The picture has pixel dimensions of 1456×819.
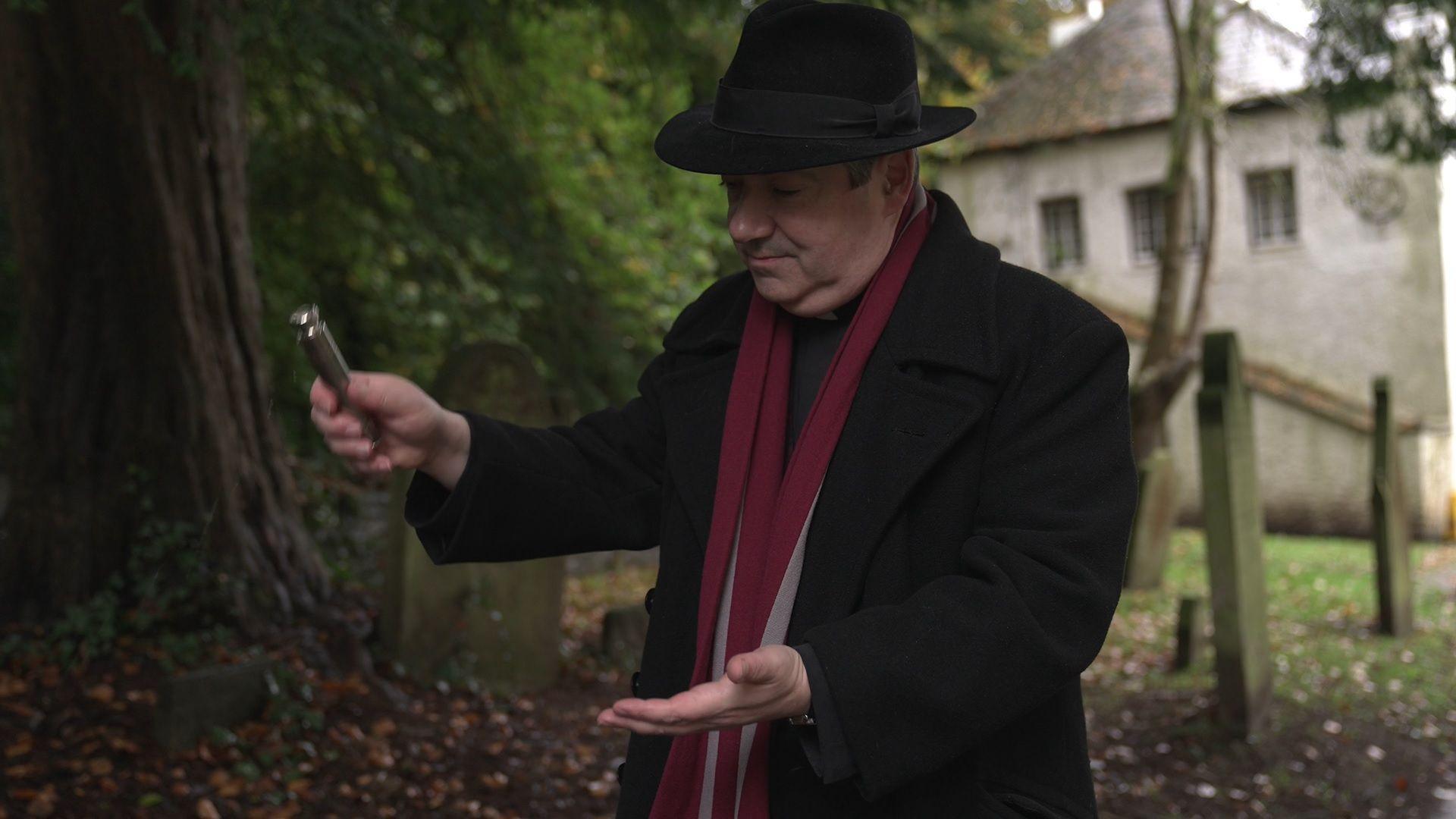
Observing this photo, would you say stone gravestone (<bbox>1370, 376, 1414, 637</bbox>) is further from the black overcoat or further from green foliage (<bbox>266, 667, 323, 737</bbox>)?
the black overcoat

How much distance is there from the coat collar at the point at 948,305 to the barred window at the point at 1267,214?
65.8 ft

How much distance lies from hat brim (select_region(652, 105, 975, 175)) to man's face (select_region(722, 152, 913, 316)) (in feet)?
0.14

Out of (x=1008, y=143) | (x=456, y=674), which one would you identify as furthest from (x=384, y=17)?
(x=1008, y=143)

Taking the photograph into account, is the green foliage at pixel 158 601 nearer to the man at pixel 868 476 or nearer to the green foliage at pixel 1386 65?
the man at pixel 868 476

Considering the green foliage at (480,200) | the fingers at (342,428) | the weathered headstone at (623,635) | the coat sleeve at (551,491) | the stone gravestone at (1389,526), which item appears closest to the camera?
the fingers at (342,428)

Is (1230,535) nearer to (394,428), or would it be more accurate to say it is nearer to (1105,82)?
(394,428)

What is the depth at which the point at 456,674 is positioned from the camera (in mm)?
6293

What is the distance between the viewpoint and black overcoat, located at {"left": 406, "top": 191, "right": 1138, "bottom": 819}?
1907 millimetres

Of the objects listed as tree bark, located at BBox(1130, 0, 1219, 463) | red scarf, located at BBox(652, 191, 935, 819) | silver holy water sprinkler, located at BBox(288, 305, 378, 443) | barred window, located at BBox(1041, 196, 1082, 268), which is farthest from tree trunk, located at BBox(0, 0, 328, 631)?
barred window, located at BBox(1041, 196, 1082, 268)

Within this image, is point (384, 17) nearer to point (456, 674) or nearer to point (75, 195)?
point (75, 195)

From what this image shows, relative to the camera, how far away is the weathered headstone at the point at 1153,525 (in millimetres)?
12180

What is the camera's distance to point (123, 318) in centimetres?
→ 570

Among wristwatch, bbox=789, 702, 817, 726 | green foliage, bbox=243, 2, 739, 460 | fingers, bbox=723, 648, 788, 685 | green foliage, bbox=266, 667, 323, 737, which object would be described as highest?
green foliage, bbox=243, 2, 739, 460

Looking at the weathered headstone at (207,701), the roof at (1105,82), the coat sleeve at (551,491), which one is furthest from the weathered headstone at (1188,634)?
the roof at (1105,82)
